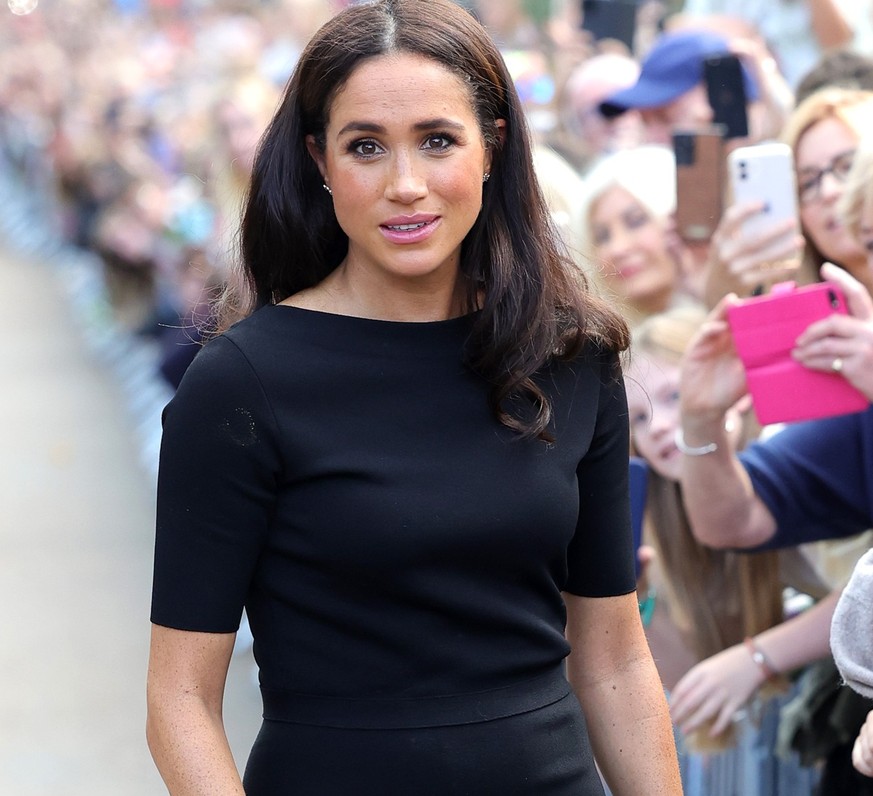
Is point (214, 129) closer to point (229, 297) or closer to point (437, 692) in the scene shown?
point (229, 297)

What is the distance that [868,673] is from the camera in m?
1.81

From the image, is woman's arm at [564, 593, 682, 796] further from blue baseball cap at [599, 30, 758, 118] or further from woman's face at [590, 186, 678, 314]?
blue baseball cap at [599, 30, 758, 118]

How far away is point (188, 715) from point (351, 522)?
29 centimetres

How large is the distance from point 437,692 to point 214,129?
4702mm

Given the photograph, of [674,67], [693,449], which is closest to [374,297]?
[693,449]

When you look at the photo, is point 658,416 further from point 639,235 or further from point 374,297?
point 374,297

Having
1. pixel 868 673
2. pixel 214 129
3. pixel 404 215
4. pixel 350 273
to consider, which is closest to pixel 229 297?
pixel 350 273

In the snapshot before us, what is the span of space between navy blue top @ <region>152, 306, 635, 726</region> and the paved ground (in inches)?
110

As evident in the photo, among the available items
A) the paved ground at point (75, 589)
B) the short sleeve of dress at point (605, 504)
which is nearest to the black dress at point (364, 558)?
the short sleeve of dress at point (605, 504)

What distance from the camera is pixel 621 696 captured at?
1987mm

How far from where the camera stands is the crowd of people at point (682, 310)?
6.11 feet

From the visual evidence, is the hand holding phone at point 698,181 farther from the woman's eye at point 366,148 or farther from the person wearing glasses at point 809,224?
the woman's eye at point 366,148

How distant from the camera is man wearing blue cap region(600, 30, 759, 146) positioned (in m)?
3.73

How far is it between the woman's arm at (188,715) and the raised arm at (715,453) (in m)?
1.42
